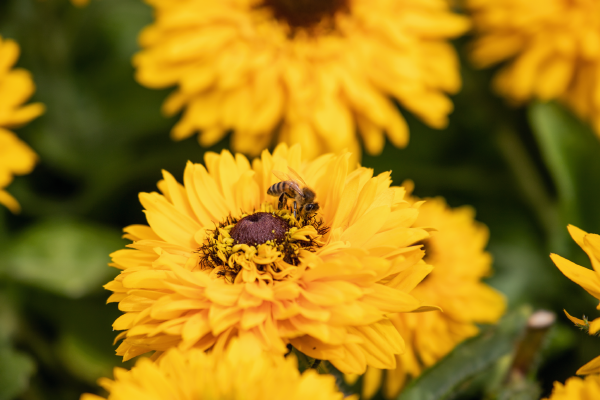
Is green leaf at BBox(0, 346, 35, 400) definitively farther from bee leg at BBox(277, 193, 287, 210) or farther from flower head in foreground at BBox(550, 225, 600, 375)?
flower head in foreground at BBox(550, 225, 600, 375)

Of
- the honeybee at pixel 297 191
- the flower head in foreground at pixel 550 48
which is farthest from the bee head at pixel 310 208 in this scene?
the flower head in foreground at pixel 550 48

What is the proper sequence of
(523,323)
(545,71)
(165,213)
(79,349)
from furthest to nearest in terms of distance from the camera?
(545,71)
(79,349)
(523,323)
(165,213)

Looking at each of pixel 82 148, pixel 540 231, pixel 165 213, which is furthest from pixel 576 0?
pixel 82 148

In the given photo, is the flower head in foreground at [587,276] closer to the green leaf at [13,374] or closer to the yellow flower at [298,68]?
the yellow flower at [298,68]

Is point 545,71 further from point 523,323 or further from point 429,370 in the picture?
point 429,370

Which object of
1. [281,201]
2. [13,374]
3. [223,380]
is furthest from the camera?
[13,374]

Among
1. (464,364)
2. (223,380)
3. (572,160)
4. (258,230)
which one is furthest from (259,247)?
(572,160)

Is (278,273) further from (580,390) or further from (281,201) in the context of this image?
(580,390)
